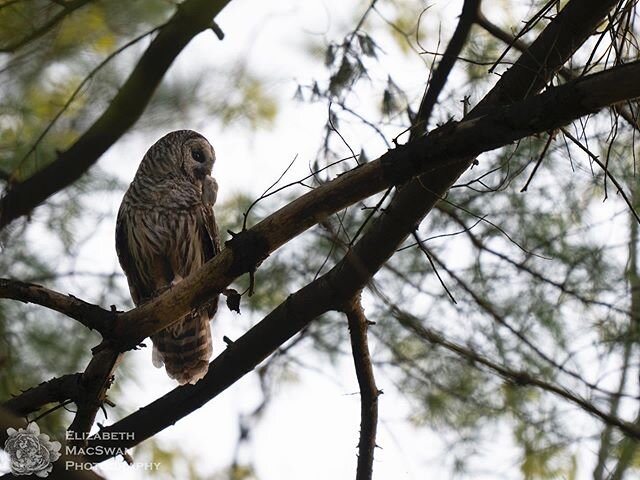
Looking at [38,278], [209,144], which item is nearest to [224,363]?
[38,278]

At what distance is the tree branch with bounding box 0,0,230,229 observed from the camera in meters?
3.25

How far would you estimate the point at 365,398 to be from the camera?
3.01 m

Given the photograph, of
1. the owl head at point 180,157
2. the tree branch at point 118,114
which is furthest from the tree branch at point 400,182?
the owl head at point 180,157

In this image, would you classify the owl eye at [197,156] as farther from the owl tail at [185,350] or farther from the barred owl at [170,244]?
the owl tail at [185,350]

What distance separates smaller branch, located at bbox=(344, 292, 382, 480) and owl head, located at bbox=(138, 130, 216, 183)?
4.51 feet

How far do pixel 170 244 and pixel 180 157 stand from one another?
0.50 m

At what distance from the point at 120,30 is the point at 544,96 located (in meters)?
1.80

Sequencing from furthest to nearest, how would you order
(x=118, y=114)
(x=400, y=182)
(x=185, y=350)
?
(x=185, y=350) → (x=118, y=114) → (x=400, y=182)

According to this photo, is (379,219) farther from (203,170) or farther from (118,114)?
(203,170)

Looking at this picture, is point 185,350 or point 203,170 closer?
point 185,350

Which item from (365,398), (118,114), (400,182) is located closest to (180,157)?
(118,114)

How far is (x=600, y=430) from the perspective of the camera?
371 cm

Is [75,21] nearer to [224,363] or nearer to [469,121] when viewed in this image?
[224,363]

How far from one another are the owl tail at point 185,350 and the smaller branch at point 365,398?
2.77 ft
